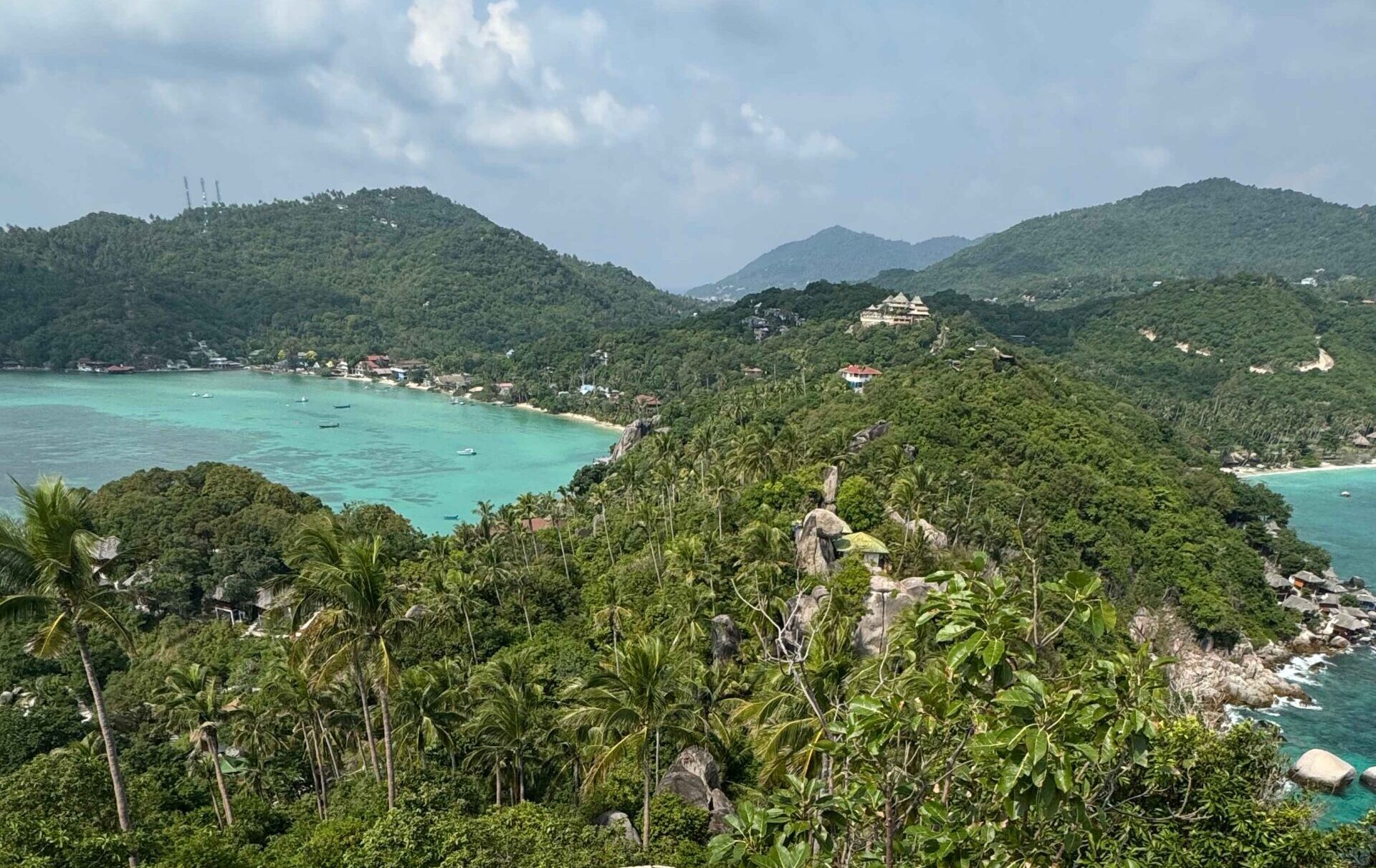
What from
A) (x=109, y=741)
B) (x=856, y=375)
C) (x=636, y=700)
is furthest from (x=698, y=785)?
(x=856, y=375)

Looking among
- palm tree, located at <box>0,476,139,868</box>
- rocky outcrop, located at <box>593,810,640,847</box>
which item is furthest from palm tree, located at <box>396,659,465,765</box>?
palm tree, located at <box>0,476,139,868</box>

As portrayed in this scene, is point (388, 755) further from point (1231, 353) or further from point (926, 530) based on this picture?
point (1231, 353)

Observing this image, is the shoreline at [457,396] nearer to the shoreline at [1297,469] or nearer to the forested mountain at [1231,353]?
the forested mountain at [1231,353]

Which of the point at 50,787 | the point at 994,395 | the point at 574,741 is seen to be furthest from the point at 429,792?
the point at 994,395

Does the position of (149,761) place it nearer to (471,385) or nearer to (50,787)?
(50,787)

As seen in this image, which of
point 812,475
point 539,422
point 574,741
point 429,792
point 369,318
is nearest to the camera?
point 429,792

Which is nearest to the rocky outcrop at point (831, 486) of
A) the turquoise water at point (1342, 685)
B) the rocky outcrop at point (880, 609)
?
the rocky outcrop at point (880, 609)
